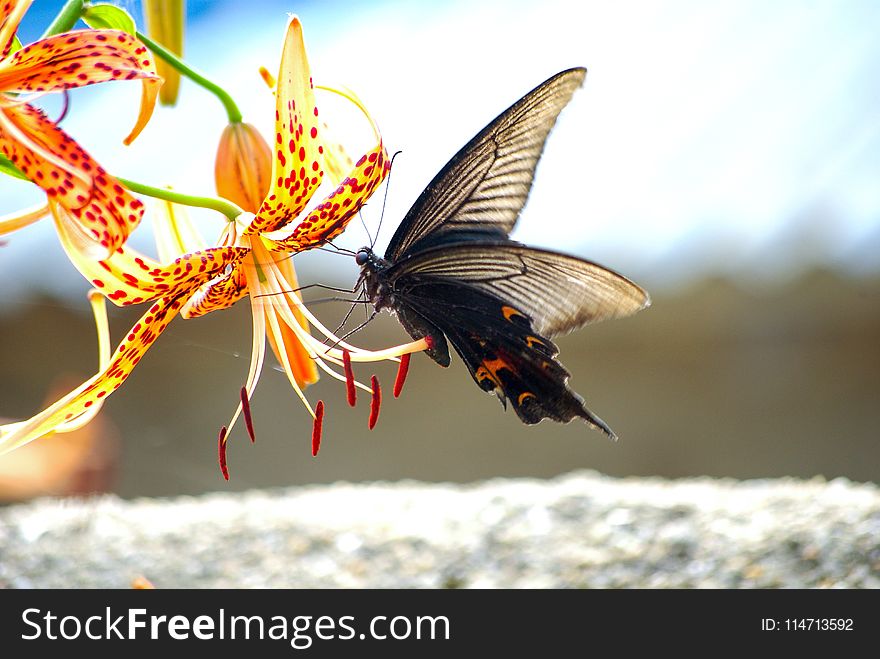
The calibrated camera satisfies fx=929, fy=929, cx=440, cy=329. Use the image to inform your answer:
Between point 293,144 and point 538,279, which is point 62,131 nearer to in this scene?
point 293,144

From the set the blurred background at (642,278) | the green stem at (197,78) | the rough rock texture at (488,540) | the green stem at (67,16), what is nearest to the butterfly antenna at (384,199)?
the green stem at (197,78)

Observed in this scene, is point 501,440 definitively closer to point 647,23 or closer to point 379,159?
point 647,23

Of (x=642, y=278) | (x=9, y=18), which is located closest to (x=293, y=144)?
(x=9, y=18)

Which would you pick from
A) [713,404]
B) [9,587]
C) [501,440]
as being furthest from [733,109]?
[9,587]

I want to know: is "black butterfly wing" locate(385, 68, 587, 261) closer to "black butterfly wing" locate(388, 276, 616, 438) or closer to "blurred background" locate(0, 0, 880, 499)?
"black butterfly wing" locate(388, 276, 616, 438)

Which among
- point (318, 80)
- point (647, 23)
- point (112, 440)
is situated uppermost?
point (647, 23)

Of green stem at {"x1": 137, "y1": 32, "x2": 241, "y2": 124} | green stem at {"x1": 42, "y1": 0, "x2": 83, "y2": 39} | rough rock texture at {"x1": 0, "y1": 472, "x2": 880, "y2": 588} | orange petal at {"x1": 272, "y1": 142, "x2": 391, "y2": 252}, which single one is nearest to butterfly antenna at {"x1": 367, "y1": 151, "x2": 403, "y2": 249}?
orange petal at {"x1": 272, "y1": 142, "x2": 391, "y2": 252}
